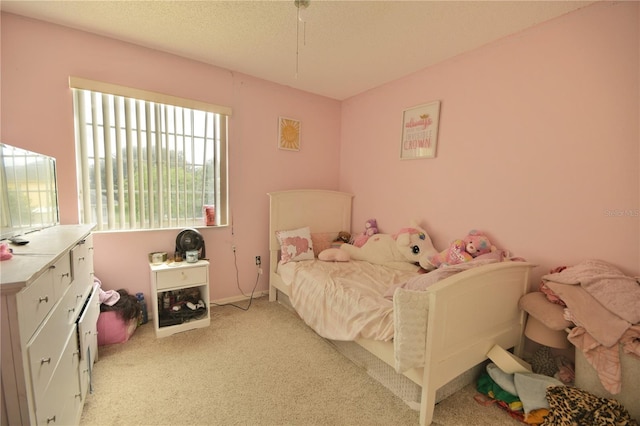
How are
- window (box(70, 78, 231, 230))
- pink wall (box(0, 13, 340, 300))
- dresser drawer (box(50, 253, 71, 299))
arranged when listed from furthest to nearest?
1. window (box(70, 78, 231, 230))
2. pink wall (box(0, 13, 340, 300))
3. dresser drawer (box(50, 253, 71, 299))

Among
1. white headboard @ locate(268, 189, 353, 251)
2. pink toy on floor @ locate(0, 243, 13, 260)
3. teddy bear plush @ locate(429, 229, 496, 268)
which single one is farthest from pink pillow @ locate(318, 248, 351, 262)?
pink toy on floor @ locate(0, 243, 13, 260)

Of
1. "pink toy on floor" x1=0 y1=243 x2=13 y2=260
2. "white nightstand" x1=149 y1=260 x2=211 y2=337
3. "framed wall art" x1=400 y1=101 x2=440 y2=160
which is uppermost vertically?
"framed wall art" x1=400 y1=101 x2=440 y2=160

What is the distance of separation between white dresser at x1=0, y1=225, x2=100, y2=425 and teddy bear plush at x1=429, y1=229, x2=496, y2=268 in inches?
93.8

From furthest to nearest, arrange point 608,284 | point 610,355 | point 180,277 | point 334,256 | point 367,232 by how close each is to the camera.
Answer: point 367,232 → point 334,256 → point 180,277 → point 608,284 → point 610,355

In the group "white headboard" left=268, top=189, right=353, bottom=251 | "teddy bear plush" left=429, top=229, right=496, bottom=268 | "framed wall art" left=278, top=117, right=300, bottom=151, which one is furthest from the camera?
"framed wall art" left=278, top=117, right=300, bottom=151

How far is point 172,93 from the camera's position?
2.51 meters

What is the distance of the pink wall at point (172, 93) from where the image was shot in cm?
198

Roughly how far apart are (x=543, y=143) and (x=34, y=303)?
9.24 feet

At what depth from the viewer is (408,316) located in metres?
1.42

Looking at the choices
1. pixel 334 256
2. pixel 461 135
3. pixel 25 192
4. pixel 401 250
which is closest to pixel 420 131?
pixel 461 135

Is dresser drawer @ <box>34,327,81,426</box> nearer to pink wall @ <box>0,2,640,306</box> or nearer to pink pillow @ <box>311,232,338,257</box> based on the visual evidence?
pink wall @ <box>0,2,640,306</box>

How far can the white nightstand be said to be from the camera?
2.25 meters

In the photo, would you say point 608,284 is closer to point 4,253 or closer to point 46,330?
point 46,330

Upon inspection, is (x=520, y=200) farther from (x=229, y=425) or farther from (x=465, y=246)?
(x=229, y=425)
